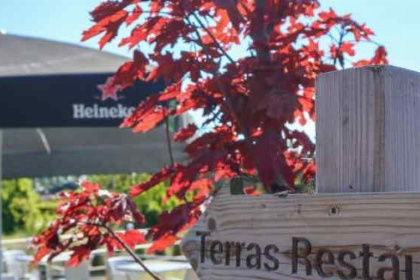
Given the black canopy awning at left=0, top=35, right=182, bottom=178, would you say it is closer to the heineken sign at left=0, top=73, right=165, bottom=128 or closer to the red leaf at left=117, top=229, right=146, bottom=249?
the heineken sign at left=0, top=73, right=165, bottom=128

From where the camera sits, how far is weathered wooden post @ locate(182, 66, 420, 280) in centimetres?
107

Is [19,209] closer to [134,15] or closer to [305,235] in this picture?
[134,15]

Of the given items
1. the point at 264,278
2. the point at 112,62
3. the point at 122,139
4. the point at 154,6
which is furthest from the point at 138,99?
the point at 264,278

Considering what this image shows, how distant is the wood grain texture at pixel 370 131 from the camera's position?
118 centimetres

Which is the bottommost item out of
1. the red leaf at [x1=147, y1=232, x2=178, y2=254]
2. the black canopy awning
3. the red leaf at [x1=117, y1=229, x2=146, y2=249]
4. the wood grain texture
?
the red leaf at [x1=117, y1=229, x2=146, y2=249]

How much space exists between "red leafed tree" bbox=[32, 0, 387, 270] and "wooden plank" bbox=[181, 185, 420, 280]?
538 millimetres

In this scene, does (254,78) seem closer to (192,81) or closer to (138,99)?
(192,81)

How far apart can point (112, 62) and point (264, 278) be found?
2965 mm

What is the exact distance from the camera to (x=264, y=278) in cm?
125

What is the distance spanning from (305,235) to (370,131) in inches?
8.0

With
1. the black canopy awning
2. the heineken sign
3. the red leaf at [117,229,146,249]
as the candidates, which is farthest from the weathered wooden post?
the heineken sign

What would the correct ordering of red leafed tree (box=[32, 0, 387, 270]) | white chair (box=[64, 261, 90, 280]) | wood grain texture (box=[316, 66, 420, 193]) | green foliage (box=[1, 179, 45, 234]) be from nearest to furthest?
wood grain texture (box=[316, 66, 420, 193]) → red leafed tree (box=[32, 0, 387, 270]) → white chair (box=[64, 261, 90, 280]) → green foliage (box=[1, 179, 45, 234])

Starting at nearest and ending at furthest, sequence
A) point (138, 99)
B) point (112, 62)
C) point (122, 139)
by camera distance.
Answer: point (138, 99)
point (112, 62)
point (122, 139)

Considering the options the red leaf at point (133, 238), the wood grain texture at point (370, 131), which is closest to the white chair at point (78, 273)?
the red leaf at point (133, 238)
